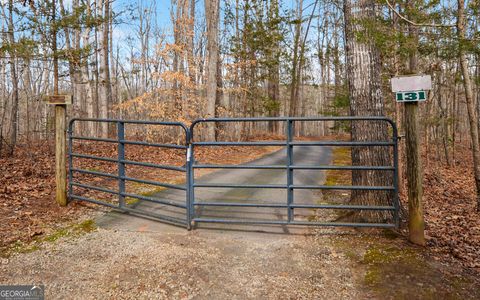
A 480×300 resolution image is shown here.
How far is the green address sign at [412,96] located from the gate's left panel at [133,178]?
261 cm

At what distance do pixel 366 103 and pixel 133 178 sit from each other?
355cm

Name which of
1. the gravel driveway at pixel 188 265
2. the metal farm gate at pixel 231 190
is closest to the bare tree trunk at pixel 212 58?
the metal farm gate at pixel 231 190

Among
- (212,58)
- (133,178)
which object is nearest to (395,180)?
(133,178)

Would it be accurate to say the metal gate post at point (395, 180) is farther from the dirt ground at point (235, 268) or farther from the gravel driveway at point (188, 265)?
the gravel driveway at point (188, 265)

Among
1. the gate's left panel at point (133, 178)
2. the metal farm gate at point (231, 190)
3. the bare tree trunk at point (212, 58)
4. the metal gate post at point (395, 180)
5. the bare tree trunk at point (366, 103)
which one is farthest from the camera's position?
the bare tree trunk at point (212, 58)

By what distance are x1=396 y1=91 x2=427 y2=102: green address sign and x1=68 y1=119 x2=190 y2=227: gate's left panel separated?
8.56ft

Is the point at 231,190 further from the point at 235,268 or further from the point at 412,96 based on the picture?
the point at 412,96

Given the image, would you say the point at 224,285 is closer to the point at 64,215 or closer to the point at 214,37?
the point at 64,215

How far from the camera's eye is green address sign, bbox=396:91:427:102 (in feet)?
12.1

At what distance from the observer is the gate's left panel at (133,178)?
185 inches

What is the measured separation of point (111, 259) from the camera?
3621 millimetres

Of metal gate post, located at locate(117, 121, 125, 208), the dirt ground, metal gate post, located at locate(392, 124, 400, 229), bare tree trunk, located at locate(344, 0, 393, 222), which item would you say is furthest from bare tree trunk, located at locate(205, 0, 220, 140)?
metal gate post, located at locate(392, 124, 400, 229)

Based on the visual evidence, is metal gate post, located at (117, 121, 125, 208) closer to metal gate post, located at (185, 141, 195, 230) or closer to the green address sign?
metal gate post, located at (185, 141, 195, 230)

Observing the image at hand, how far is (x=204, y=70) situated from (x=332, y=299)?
13.8 meters
